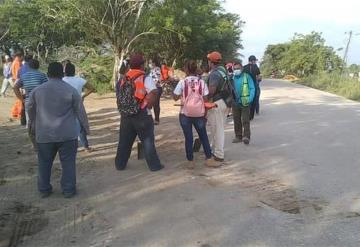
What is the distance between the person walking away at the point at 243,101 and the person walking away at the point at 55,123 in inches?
174

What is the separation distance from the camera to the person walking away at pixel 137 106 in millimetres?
7721

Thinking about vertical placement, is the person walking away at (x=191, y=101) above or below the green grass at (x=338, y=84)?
above

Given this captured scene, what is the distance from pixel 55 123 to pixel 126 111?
57.2 inches

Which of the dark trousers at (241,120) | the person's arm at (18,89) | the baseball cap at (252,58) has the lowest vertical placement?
the dark trousers at (241,120)

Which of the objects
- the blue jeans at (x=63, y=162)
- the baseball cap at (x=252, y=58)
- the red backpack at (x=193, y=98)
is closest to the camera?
the blue jeans at (x=63, y=162)

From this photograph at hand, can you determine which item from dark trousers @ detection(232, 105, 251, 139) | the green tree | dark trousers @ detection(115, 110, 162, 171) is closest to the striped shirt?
dark trousers @ detection(115, 110, 162, 171)

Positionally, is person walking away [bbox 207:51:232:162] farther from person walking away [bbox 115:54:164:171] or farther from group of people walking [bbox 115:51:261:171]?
person walking away [bbox 115:54:164:171]

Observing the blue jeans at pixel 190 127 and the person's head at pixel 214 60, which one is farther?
the person's head at pixel 214 60

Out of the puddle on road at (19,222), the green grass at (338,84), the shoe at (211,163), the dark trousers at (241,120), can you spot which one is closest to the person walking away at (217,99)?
the shoe at (211,163)

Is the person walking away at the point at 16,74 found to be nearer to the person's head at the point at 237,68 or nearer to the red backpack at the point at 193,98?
the person's head at the point at 237,68

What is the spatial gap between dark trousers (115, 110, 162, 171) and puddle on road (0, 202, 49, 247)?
2045mm

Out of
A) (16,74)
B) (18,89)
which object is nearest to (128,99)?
(18,89)

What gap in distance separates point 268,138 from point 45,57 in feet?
91.9

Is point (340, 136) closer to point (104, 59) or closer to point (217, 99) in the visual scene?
point (217, 99)
